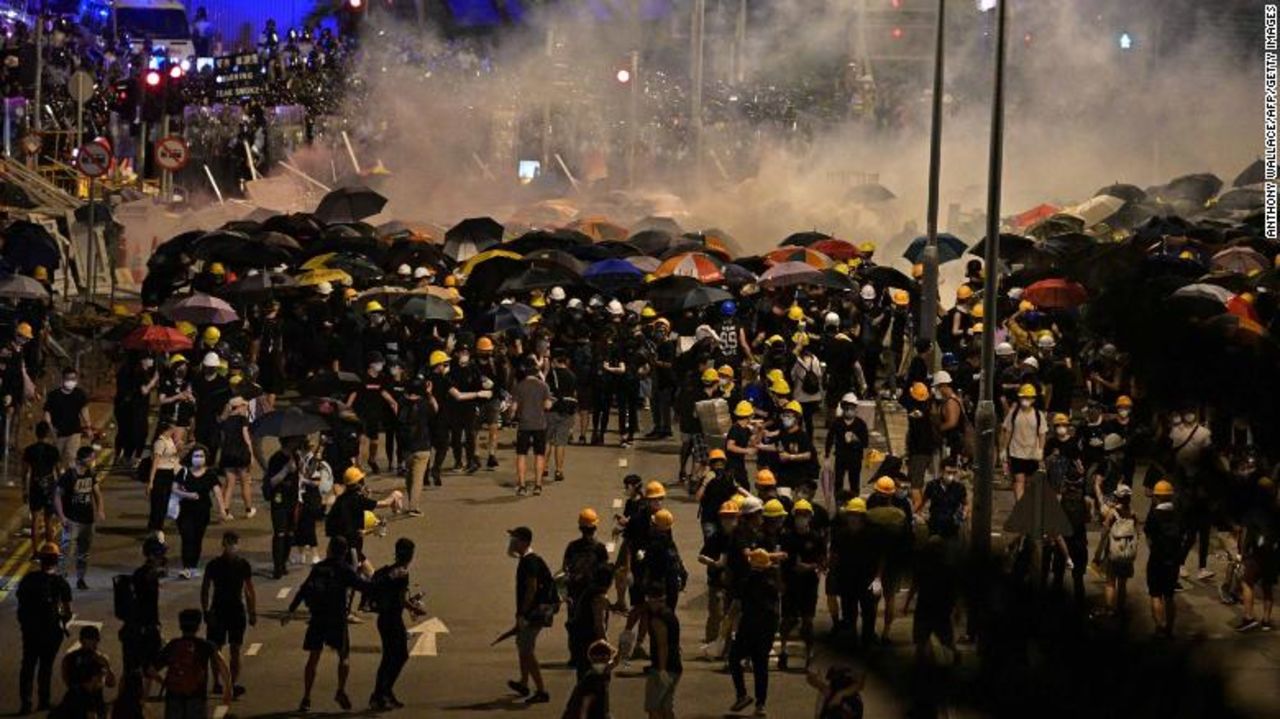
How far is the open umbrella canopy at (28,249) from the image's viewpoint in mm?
31516

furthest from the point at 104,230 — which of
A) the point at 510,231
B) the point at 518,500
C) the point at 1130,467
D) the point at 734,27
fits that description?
the point at 1130,467

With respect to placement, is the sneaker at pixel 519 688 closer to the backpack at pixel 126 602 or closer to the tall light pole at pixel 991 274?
the backpack at pixel 126 602

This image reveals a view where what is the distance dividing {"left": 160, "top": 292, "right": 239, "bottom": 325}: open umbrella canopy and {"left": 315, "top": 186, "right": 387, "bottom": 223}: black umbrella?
12.0m

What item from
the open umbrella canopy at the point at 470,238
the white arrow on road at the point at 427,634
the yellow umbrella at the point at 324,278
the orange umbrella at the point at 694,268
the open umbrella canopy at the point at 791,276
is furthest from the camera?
the open umbrella canopy at the point at 470,238

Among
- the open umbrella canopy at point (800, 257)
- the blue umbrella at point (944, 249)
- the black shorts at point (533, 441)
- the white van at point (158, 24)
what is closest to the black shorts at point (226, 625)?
the black shorts at point (533, 441)

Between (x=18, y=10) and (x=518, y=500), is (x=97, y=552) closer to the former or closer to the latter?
(x=518, y=500)

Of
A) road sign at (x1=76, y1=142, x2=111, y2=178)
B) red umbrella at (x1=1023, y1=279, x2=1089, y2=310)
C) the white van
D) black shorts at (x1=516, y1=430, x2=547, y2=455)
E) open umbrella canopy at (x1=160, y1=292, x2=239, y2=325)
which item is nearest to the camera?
red umbrella at (x1=1023, y1=279, x2=1089, y2=310)

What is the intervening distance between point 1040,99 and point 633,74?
10.7 metres

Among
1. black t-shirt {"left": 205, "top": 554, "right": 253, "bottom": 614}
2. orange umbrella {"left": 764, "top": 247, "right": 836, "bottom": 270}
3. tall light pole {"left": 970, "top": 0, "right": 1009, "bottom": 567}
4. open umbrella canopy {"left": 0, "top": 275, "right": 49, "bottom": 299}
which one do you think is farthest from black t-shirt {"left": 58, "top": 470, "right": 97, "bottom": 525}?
orange umbrella {"left": 764, "top": 247, "right": 836, "bottom": 270}

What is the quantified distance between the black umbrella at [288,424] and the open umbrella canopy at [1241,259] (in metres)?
10.5

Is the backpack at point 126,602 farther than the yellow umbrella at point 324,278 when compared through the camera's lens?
No

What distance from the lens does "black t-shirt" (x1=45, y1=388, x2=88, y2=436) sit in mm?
22844

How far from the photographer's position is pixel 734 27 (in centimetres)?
6900

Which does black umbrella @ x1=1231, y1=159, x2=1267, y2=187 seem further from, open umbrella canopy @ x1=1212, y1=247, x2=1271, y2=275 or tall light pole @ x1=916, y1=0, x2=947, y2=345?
tall light pole @ x1=916, y1=0, x2=947, y2=345
